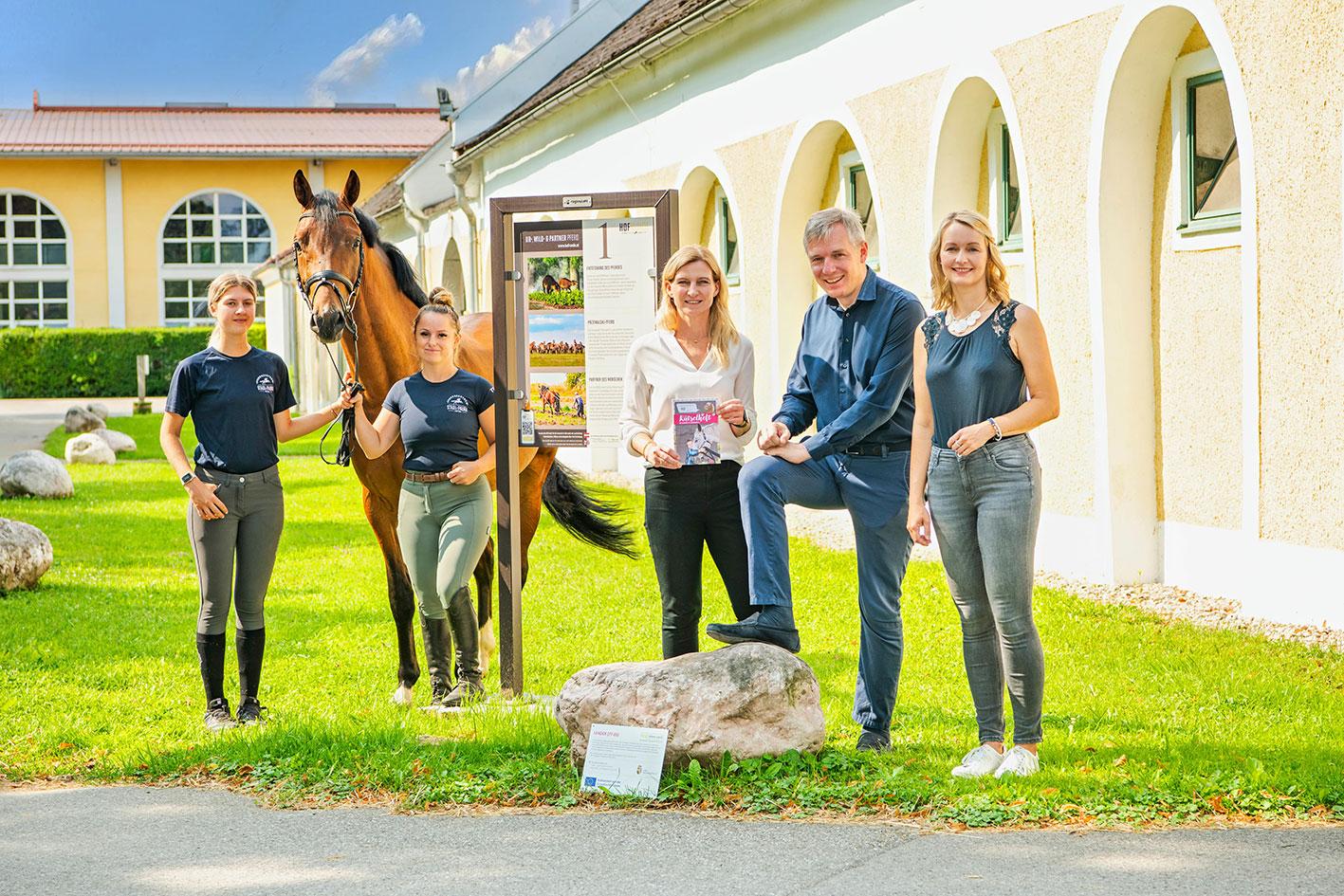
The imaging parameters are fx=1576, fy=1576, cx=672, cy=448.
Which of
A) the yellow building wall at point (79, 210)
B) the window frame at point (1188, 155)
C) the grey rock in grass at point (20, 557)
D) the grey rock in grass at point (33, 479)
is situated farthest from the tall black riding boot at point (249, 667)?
the yellow building wall at point (79, 210)

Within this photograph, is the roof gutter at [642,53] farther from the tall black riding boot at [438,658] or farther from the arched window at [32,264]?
the arched window at [32,264]

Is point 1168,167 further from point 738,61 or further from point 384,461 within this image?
point 738,61

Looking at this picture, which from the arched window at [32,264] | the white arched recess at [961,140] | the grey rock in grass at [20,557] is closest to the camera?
the grey rock in grass at [20,557]

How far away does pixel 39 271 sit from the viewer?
178ft

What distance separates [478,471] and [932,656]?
2.91 m

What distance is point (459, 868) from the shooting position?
16.4ft

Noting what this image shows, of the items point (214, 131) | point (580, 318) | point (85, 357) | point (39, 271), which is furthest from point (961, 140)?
point (214, 131)

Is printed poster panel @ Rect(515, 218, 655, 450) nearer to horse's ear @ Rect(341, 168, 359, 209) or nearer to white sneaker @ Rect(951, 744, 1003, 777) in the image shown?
horse's ear @ Rect(341, 168, 359, 209)

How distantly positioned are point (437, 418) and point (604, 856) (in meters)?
2.67

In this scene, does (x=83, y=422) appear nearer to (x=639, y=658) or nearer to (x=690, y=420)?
(x=639, y=658)

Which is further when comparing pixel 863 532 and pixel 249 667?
pixel 249 667

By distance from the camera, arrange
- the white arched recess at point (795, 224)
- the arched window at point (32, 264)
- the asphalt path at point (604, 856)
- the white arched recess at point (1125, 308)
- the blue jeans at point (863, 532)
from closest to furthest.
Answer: the asphalt path at point (604, 856) → the blue jeans at point (863, 532) → the white arched recess at point (1125, 308) → the white arched recess at point (795, 224) → the arched window at point (32, 264)

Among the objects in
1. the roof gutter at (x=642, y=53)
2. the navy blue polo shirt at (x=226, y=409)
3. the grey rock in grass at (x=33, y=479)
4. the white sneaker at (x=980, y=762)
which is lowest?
the white sneaker at (x=980, y=762)

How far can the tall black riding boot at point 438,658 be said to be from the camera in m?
7.41
